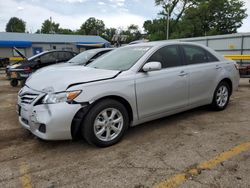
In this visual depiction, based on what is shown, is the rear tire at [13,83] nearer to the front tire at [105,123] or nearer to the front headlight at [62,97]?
the front headlight at [62,97]

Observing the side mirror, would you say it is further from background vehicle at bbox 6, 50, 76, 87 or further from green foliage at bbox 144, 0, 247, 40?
green foliage at bbox 144, 0, 247, 40

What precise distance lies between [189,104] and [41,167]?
2840mm

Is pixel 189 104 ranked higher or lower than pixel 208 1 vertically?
lower

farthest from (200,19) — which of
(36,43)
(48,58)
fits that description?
(48,58)

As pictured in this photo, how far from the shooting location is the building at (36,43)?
3053cm

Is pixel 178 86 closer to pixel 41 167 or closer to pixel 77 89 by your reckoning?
pixel 77 89

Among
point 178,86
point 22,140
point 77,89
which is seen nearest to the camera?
point 77,89

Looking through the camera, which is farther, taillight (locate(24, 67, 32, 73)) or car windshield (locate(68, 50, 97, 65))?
taillight (locate(24, 67, 32, 73))

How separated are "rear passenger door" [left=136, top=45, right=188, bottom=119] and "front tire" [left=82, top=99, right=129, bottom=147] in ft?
1.19

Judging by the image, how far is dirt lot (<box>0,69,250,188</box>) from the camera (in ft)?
8.80

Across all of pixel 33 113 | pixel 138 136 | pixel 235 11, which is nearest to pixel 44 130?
pixel 33 113

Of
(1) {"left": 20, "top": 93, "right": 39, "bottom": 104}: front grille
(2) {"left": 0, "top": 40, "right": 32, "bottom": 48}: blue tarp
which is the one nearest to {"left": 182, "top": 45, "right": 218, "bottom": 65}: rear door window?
(1) {"left": 20, "top": 93, "right": 39, "bottom": 104}: front grille

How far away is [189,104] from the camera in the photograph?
4547 millimetres

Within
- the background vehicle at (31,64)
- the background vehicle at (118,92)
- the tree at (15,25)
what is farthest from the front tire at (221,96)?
the tree at (15,25)
